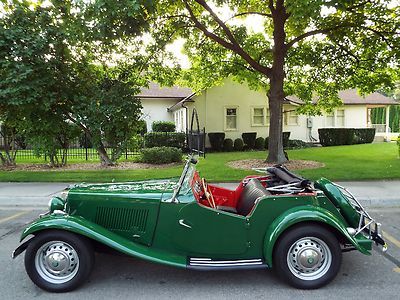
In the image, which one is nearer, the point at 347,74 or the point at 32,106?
the point at 32,106

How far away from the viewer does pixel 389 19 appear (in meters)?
12.9

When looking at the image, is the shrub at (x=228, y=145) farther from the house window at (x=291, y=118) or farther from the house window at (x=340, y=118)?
the house window at (x=340, y=118)

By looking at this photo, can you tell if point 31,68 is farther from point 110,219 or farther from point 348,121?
point 348,121

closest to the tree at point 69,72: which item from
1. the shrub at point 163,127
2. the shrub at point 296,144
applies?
the shrub at point 163,127

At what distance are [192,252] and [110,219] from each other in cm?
93

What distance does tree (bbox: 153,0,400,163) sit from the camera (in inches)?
505

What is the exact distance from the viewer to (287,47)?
1329 cm

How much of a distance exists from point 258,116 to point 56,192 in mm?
17152

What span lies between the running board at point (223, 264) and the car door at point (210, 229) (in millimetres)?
114

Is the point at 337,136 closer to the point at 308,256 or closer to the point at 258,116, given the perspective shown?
the point at 258,116

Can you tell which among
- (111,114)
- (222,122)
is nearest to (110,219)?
(111,114)

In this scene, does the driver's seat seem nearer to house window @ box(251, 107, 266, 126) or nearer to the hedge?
house window @ box(251, 107, 266, 126)

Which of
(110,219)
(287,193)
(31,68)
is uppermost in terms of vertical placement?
(31,68)

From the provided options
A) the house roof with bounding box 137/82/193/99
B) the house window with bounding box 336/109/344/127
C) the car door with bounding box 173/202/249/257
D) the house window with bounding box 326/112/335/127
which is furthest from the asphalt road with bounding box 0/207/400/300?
the house window with bounding box 336/109/344/127
